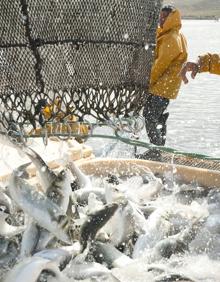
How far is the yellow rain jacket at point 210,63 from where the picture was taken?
24.4 ft

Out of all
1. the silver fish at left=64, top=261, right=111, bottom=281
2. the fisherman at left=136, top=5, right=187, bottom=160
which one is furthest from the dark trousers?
the silver fish at left=64, top=261, right=111, bottom=281

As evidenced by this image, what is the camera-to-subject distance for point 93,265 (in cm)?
472

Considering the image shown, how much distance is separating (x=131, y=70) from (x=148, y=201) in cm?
260

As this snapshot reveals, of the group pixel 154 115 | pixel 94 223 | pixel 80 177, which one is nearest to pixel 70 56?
pixel 94 223

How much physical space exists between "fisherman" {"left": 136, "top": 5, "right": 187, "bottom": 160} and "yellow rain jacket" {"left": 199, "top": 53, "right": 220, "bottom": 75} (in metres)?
1.07

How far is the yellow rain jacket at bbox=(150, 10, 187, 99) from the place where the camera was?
8.48 m

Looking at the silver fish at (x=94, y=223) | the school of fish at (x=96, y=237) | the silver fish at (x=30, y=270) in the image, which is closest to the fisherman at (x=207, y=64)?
the school of fish at (x=96, y=237)

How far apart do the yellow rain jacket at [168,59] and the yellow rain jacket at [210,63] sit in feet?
3.50

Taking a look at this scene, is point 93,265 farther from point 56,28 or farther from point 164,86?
point 164,86

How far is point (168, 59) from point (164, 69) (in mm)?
155

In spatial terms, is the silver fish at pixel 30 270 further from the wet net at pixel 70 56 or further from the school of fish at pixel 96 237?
the wet net at pixel 70 56

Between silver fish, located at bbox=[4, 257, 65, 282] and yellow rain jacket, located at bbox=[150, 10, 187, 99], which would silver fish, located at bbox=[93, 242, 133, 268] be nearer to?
silver fish, located at bbox=[4, 257, 65, 282]

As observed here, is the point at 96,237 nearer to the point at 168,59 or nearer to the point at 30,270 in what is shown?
the point at 30,270

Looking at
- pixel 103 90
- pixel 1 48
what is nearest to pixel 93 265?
pixel 103 90
